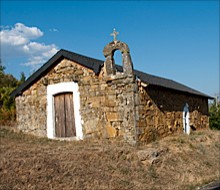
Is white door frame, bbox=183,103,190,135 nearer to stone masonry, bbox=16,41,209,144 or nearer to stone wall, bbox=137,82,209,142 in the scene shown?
stone wall, bbox=137,82,209,142

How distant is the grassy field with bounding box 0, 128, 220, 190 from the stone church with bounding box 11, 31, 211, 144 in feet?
2.07

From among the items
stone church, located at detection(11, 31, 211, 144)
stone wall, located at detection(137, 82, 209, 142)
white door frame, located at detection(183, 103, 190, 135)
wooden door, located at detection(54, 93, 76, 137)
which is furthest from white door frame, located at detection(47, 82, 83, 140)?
white door frame, located at detection(183, 103, 190, 135)

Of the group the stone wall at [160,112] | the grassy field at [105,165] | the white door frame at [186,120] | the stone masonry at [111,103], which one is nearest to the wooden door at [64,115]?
the stone masonry at [111,103]

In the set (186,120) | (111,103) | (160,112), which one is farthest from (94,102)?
(186,120)

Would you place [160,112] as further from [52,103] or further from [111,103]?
[52,103]

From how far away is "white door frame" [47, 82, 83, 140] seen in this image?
13672 mm

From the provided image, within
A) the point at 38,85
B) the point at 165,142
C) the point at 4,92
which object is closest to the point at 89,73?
the point at 38,85

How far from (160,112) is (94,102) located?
9.78ft

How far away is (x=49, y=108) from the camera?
47.7ft

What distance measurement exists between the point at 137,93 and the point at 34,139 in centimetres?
505

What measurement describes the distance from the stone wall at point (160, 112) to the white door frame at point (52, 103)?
2.74 meters

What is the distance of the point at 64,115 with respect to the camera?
46.8 ft

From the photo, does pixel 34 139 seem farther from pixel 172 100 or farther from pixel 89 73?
pixel 172 100

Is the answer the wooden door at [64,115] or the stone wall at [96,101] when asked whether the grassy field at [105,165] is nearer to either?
the stone wall at [96,101]
